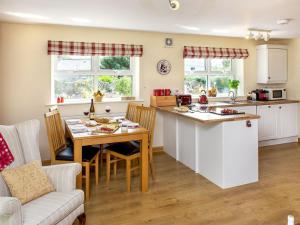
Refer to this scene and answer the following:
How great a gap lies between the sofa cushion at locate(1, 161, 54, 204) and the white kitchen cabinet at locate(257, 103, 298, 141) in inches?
159

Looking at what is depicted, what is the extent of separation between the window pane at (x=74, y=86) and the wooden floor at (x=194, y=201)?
4.89ft

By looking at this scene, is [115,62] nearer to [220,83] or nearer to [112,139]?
[112,139]

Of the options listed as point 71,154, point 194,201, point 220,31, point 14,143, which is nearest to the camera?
point 14,143

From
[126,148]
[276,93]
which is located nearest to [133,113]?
[126,148]

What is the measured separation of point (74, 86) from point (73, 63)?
372 mm

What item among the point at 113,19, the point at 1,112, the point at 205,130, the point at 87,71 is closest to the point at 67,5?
the point at 113,19

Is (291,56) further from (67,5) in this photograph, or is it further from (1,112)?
(1,112)

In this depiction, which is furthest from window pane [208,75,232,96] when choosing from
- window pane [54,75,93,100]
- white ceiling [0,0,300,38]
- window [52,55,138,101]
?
window pane [54,75,93,100]

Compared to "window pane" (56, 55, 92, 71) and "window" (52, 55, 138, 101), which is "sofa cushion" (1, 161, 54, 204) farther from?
"window pane" (56, 55, 92, 71)

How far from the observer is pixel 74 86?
14.4 feet

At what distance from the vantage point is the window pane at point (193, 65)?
505 centimetres

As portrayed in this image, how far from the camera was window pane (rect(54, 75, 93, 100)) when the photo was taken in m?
4.28

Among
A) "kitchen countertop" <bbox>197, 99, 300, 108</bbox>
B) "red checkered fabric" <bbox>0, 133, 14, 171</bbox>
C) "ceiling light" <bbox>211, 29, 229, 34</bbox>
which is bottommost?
"red checkered fabric" <bbox>0, 133, 14, 171</bbox>

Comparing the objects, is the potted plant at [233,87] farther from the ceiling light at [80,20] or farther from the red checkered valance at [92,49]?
the ceiling light at [80,20]
